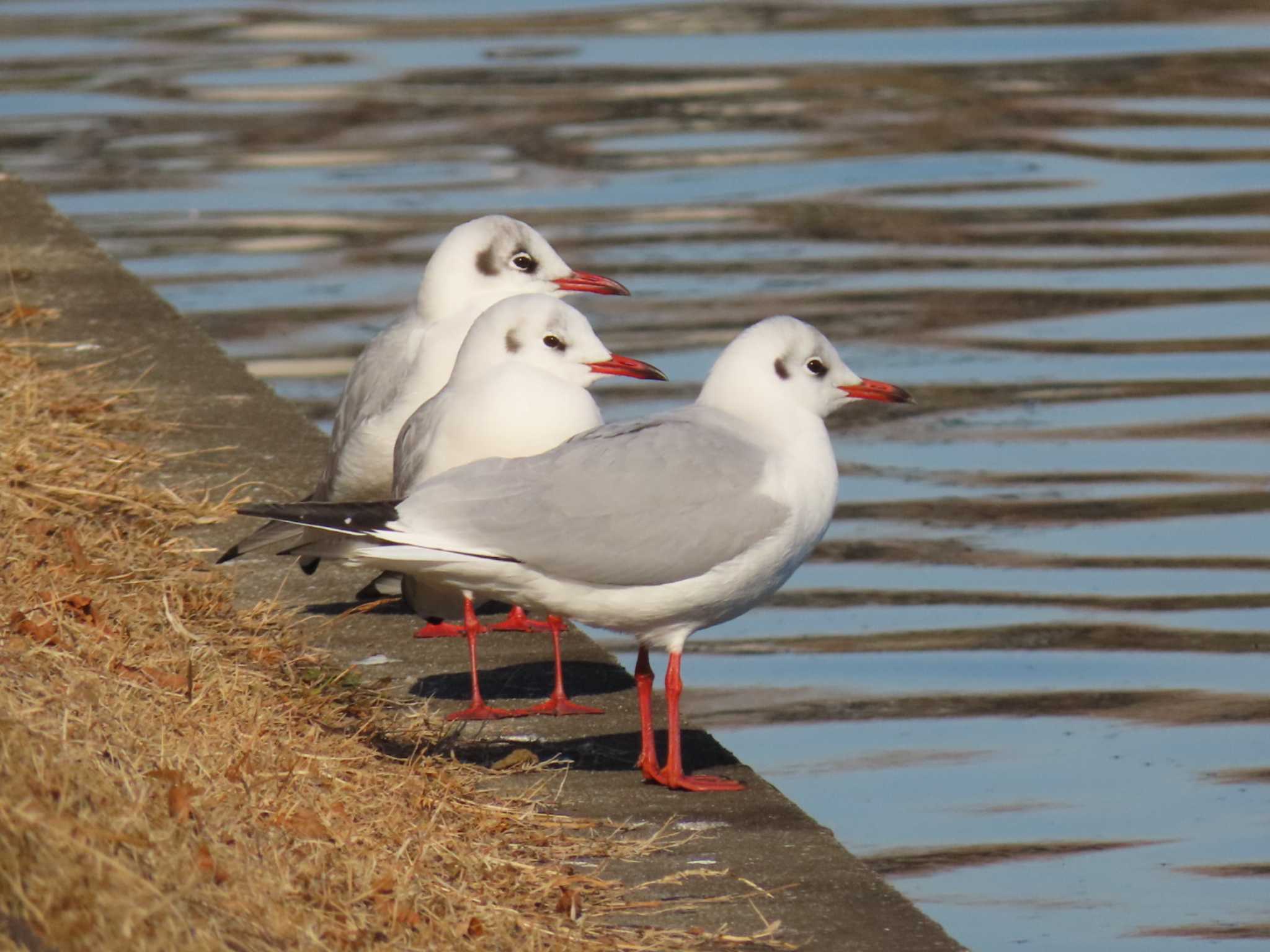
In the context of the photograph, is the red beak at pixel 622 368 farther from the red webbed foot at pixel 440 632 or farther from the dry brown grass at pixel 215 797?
the dry brown grass at pixel 215 797

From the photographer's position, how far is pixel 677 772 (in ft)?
19.6

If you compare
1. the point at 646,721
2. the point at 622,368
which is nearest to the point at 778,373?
the point at 622,368

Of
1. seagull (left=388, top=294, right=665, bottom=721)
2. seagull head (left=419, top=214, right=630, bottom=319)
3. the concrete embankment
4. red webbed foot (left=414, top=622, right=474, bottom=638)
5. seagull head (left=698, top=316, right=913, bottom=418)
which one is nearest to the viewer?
the concrete embankment

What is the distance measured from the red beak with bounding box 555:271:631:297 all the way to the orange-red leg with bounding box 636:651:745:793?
6.39 ft

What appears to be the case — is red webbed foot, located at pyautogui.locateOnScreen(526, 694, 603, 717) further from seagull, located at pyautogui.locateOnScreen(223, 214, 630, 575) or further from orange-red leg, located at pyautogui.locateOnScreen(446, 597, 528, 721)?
seagull, located at pyautogui.locateOnScreen(223, 214, 630, 575)

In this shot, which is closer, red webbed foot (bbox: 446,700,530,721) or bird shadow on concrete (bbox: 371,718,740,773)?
bird shadow on concrete (bbox: 371,718,740,773)

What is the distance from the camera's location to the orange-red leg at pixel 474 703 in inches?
252

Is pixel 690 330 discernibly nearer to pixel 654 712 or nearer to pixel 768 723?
pixel 768 723

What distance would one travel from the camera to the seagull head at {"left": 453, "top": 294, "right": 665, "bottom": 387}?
6.86m

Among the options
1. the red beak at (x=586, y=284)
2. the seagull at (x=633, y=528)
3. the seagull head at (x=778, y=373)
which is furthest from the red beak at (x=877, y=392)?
the red beak at (x=586, y=284)

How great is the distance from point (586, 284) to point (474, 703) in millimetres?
1837

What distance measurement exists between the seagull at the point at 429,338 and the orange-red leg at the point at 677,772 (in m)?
1.62

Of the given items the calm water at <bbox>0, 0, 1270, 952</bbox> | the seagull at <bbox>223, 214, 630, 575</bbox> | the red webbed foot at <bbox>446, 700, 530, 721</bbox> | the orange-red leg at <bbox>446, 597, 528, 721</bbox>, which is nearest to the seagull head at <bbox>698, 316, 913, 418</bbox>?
the orange-red leg at <bbox>446, 597, 528, 721</bbox>

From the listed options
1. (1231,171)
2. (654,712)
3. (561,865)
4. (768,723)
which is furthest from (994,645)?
(1231,171)
